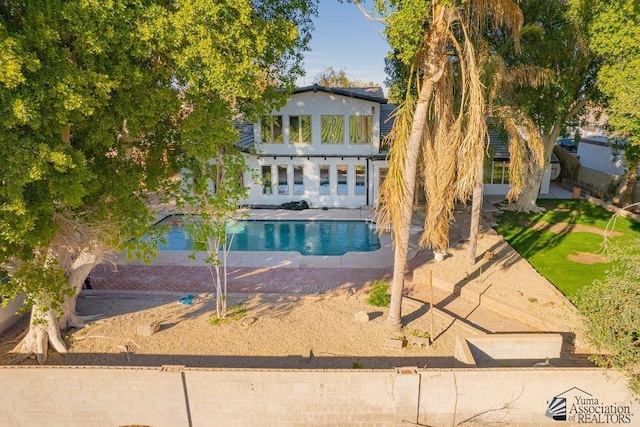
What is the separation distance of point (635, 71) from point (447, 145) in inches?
406

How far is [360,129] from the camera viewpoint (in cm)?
2633

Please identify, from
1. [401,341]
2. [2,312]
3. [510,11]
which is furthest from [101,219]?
[510,11]

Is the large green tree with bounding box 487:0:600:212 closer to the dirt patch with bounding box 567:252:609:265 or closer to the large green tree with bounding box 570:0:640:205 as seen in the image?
the large green tree with bounding box 570:0:640:205

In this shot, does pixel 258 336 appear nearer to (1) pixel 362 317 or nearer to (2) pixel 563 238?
(1) pixel 362 317

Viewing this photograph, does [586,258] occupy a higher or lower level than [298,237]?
lower

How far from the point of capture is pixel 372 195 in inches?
1070

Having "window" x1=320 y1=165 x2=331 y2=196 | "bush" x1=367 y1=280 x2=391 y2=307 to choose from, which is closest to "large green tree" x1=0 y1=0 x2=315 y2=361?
"bush" x1=367 y1=280 x2=391 y2=307

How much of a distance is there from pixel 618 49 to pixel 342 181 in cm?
1600

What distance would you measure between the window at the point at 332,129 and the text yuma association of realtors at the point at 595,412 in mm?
19976

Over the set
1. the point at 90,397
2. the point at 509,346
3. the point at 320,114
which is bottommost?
the point at 90,397

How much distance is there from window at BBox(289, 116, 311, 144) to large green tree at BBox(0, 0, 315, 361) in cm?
1404

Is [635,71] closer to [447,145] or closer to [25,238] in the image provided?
[447,145]

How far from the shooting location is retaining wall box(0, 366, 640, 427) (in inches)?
351

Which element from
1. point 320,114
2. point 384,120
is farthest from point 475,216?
point 320,114
